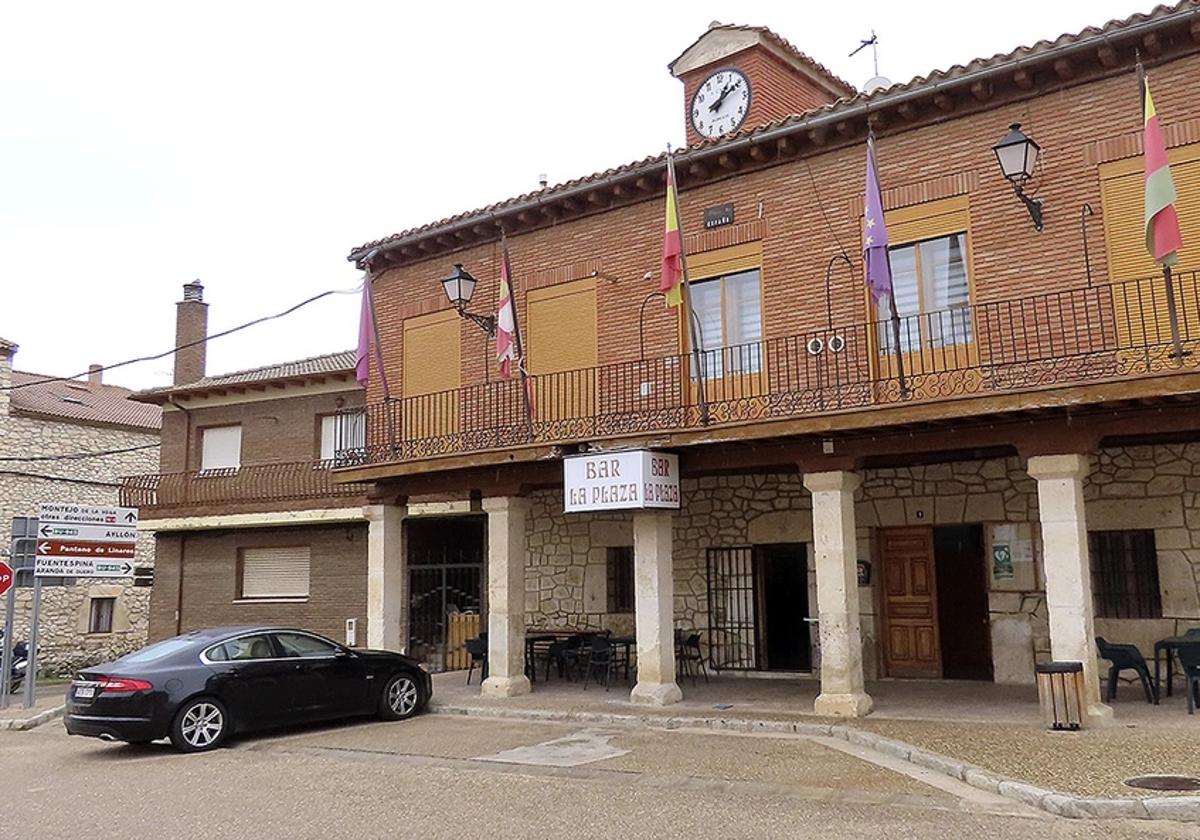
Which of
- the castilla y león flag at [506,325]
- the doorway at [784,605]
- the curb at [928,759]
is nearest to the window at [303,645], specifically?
the curb at [928,759]

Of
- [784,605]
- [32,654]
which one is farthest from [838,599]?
[32,654]

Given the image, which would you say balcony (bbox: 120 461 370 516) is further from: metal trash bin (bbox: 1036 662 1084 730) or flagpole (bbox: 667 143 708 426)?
metal trash bin (bbox: 1036 662 1084 730)

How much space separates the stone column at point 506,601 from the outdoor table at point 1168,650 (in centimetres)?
732

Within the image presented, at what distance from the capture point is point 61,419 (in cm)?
2619

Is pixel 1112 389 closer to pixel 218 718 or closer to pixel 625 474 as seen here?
pixel 625 474

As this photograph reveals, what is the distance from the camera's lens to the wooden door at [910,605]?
1310 cm

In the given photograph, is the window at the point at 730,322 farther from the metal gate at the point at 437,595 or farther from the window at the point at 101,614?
the window at the point at 101,614

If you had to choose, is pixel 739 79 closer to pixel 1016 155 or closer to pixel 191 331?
pixel 1016 155

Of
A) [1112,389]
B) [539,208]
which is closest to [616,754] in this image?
[1112,389]

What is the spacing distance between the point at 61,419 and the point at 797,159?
21925 millimetres

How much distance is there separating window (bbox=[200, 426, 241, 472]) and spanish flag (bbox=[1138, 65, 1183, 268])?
18.0 metres

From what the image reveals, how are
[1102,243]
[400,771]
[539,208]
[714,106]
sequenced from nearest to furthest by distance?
[400,771] → [1102,243] → [539,208] → [714,106]

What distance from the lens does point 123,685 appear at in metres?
9.72

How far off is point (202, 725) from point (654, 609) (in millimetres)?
5049
